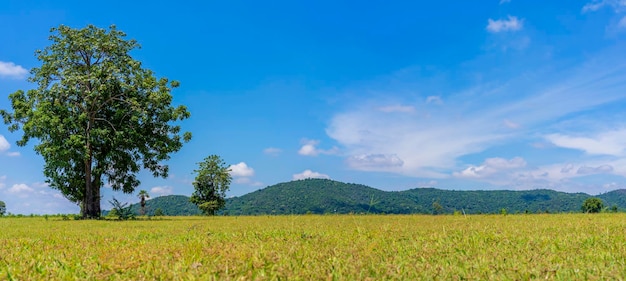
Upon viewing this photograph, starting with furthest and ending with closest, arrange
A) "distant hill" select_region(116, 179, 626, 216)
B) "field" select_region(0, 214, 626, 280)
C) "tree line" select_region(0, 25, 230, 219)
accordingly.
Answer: "distant hill" select_region(116, 179, 626, 216)
"tree line" select_region(0, 25, 230, 219)
"field" select_region(0, 214, 626, 280)

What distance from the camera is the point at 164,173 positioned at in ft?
120

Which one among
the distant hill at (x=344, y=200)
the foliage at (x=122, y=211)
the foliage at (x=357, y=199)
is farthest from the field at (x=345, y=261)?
the foliage at (x=357, y=199)

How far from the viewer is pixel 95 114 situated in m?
34.2

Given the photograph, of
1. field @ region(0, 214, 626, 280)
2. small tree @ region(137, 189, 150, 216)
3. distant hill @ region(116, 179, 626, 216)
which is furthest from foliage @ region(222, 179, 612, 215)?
field @ region(0, 214, 626, 280)

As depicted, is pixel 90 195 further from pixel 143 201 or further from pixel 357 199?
pixel 357 199

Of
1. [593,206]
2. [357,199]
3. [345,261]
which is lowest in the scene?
[593,206]

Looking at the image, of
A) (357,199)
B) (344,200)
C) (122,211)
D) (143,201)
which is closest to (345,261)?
(122,211)

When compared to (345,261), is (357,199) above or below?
above

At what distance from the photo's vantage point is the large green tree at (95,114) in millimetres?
31312

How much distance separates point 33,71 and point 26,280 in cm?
3374

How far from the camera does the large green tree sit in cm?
3131

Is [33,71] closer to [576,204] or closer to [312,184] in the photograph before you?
[312,184]

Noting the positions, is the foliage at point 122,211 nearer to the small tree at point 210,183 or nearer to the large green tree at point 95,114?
the large green tree at point 95,114

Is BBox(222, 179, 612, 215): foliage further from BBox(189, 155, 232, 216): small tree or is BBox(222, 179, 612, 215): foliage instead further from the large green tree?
the large green tree
